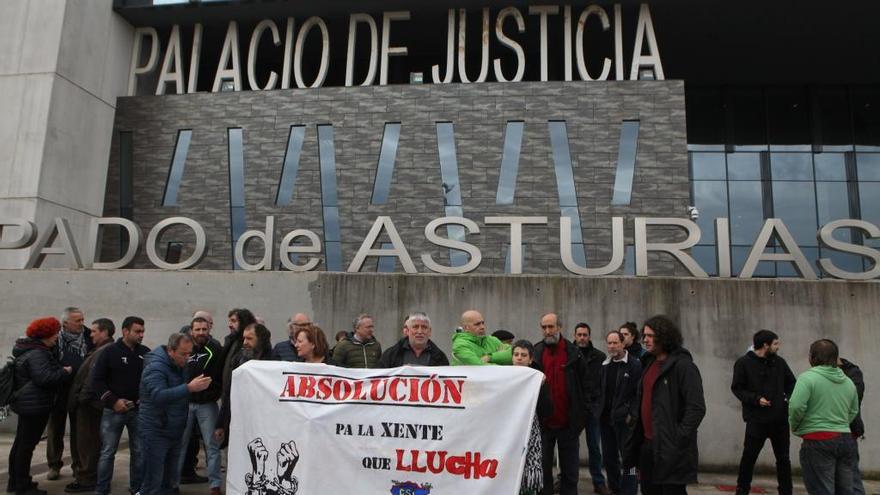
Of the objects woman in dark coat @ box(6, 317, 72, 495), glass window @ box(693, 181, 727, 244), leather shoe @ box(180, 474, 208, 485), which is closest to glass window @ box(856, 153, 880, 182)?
glass window @ box(693, 181, 727, 244)

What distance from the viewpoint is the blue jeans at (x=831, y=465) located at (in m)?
5.26

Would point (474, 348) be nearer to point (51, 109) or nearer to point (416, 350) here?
point (416, 350)

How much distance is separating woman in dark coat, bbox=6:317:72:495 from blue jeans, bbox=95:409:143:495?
0.64 meters

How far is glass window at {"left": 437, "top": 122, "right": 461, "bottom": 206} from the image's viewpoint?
17.0 metres

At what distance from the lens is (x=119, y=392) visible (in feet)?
21.1

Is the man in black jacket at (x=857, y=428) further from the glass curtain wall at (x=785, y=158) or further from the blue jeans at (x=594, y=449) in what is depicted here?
the glass curtain wall at (x=785, y=158)

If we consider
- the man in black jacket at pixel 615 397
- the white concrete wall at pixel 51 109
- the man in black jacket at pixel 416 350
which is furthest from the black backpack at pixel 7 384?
the white concrete wall at pixel 51 109

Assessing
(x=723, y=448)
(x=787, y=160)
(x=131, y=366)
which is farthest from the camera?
(x=787, y=160)

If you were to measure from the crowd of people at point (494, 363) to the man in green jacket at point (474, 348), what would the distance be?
0.02 metres

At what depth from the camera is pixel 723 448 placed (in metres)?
9.05

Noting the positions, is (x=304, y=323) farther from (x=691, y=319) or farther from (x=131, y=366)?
(x=691, y=319)

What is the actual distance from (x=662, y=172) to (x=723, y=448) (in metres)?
8.90

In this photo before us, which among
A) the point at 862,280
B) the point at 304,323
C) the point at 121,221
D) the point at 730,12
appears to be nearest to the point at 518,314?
the point at 304,323

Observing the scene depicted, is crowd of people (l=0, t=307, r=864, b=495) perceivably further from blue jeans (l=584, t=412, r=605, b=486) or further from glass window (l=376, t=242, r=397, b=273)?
glass window (l=376, t=242, r=397, b=273)
